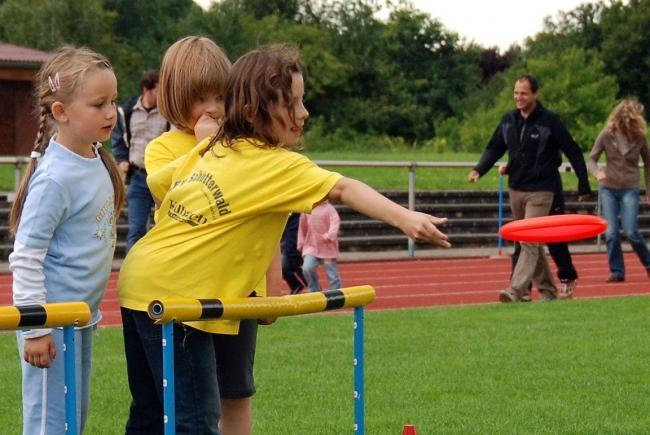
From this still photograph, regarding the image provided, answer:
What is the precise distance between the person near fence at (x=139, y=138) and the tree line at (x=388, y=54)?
37.1 m

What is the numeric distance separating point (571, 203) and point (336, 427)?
58.1 feet

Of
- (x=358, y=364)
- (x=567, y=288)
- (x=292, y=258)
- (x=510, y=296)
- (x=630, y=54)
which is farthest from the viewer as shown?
(x=630, y=54)

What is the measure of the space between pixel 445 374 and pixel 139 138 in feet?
17.7

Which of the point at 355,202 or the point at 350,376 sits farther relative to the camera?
the point at 350,376

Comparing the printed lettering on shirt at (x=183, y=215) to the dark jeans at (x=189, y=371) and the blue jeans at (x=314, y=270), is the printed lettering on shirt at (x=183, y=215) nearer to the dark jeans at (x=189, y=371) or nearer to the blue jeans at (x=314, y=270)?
the dark jeans at (x=189, y=371)

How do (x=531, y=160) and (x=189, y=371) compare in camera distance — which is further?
(x=531, y=160)

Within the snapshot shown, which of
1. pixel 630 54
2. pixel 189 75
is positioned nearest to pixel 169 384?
pixel 189 75

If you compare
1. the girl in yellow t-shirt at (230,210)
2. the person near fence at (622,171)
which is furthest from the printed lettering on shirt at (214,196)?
the person near fence at (622,171)

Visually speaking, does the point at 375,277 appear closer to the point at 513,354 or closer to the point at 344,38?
the point at 513,354

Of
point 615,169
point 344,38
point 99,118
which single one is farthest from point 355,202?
point 344,38

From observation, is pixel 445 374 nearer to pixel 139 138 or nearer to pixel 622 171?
pixel 139 138

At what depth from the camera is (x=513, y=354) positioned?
919 centimetres

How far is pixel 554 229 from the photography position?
24.2ft

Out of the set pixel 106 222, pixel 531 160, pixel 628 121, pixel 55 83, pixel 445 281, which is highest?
pixel 55 83
